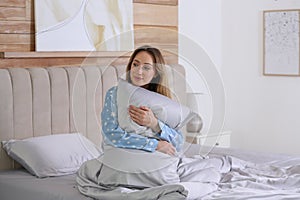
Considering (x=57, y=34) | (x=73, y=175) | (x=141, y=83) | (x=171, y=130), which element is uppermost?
(x=57, y=34)

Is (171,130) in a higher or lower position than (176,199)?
higher

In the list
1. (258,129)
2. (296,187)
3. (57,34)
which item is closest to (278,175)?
(296,187)

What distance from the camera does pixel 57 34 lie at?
4.08m

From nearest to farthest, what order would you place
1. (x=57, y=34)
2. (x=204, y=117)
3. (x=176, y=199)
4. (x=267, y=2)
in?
1. (x=176, y=199)
2. (x=204, y=117)
3. (x=57, y=34)
4. (x=267, y=2)

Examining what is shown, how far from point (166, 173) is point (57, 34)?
56.2 inches

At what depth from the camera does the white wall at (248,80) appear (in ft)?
17.1

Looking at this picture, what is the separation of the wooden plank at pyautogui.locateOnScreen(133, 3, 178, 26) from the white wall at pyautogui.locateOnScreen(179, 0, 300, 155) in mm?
133

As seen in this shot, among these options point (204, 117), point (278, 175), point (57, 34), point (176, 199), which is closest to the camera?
point (176, 199)

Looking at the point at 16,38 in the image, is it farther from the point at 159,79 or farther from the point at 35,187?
the point at 159,79

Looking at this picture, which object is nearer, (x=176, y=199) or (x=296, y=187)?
(x=176, y=199)

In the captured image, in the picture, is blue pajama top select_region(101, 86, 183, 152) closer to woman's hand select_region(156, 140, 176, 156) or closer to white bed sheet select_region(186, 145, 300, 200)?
woman's hand select_region(156, 140, 176, 156)

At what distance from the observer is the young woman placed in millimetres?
2898

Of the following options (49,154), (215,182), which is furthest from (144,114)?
(49,154)

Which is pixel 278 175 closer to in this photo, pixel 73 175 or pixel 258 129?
pixel 73 175
